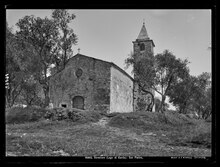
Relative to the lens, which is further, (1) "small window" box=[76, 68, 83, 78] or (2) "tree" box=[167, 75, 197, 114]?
(2) "tree" box=[167, 75, 197, 114]

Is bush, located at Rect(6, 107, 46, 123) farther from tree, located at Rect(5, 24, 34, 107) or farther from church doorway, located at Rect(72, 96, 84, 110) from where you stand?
church doorway, located at Rect(72, 96, 84, 110)

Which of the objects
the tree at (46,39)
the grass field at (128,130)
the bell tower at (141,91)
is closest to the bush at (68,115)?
the grass field at (128,130)

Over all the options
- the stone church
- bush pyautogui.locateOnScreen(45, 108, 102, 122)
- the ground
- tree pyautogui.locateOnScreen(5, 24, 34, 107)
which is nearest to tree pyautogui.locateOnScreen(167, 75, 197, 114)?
the stone church

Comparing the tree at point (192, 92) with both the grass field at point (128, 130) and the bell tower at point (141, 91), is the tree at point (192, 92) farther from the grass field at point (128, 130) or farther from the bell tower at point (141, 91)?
the grass field at point (128, 130)

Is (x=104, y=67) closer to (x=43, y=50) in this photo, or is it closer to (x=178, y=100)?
(x=43, y=50)

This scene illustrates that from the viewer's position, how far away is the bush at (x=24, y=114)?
14742 mm

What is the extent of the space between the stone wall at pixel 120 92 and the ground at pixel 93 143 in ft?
25.7

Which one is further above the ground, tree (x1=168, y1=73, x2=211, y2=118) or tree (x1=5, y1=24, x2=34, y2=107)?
tree (x1=5, y1=24, x2=34, y2=107)

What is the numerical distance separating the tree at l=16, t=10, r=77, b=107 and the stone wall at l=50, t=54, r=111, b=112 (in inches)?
238

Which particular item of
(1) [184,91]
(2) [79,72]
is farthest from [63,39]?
(1) [184,91]

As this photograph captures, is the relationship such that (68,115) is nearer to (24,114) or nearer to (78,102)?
(24,114)

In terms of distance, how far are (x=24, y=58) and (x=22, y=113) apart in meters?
3.98

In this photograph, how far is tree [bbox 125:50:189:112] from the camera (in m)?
22.6
